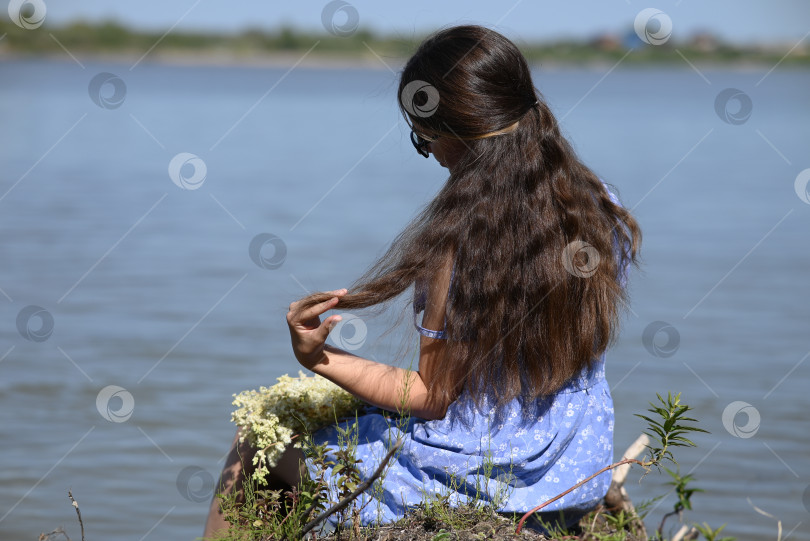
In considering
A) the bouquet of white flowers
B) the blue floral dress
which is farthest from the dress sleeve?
the bouquet of white flowers

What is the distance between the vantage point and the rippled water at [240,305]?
470cm

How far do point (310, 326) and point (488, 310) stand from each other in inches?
19.1

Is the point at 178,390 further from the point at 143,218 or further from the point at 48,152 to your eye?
the point at 48,152

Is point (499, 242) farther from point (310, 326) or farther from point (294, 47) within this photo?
point (294, 47)

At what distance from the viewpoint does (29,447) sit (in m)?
5.01

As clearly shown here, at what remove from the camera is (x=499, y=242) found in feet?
8.19

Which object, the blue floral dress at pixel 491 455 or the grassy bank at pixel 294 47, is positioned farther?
the grassy bank at pixel 294 47

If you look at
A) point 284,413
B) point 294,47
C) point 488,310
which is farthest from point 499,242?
point 294,47

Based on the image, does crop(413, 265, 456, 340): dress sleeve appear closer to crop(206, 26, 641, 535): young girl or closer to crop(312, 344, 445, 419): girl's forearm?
crop(206, 26, 641, 535): young girl

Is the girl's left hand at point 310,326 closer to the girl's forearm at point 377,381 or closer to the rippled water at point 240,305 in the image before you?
the girl's forearm at point 377,381

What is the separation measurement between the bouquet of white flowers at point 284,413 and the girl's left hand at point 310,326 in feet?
0.82

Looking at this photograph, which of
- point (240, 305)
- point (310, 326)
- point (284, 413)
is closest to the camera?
point (310, 326)

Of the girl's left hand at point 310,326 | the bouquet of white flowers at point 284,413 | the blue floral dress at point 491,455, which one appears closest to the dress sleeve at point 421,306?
the blue floral dress at point 491,455

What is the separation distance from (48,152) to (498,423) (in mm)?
16729
